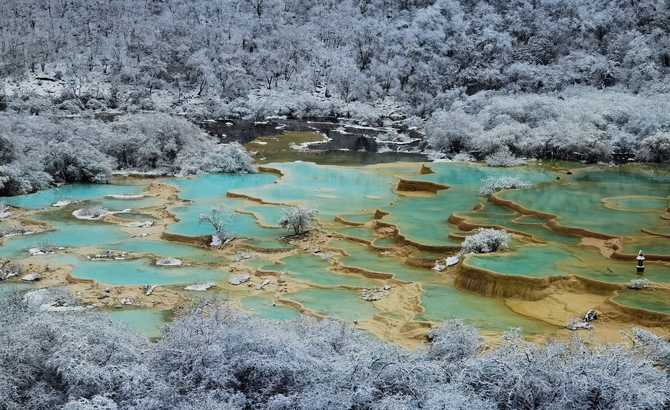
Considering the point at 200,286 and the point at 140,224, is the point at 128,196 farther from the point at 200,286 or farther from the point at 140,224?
the point at 200,286

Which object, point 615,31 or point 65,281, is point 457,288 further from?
point 615,31

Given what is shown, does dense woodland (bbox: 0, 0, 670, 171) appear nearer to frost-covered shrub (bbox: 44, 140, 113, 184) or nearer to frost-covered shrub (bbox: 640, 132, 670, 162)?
frost-covered shrub (bbox: 640, 132, 670, 162)

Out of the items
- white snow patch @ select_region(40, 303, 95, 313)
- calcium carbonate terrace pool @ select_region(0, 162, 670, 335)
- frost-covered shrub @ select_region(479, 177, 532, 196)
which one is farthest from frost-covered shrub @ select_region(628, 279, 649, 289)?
white snow patch @ select_region(40, 303, 95, 313)

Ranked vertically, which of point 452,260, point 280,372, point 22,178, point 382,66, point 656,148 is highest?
point 382,66

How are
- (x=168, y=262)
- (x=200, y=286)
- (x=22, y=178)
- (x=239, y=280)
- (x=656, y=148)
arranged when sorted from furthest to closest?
(x=656, y=148) → (x=22, y=178) → (x=168, y=262) → (x=239, y=280) → (x=200, y=286)

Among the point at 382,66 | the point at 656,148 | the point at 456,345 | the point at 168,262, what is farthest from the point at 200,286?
the point at 382,66

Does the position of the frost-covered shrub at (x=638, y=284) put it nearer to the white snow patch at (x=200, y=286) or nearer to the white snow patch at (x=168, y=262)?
the white snow patch at (x=200, y=286)

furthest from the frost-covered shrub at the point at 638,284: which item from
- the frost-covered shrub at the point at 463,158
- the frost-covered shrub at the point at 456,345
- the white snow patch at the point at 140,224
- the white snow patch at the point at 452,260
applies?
the frost-covered shrub at the point at 463,158
